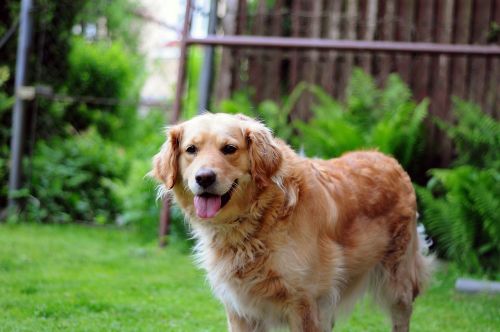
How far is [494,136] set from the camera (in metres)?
7.32

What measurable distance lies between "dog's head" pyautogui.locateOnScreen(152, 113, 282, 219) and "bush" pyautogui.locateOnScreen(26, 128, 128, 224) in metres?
6.02

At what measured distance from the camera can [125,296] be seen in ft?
19.7

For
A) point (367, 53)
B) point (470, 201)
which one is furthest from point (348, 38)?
point (470, 201)

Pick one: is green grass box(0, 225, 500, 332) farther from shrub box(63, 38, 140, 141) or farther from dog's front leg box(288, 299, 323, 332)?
shrub box(63, 38, 140, 141)

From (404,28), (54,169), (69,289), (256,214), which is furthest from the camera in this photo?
(54,169)

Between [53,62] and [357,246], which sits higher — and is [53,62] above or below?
above

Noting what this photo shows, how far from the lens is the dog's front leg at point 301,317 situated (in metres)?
3.96

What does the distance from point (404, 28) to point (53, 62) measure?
5.18 metres

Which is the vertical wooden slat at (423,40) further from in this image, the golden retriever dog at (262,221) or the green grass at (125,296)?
the golden retriever dog at (262,221)

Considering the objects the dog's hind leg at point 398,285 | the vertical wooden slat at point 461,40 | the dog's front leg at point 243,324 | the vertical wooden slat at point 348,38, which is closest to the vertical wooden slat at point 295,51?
the vertical wooden slat at point 348,38

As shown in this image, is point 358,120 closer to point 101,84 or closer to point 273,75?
point 273,75

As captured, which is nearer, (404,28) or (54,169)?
(404,28)

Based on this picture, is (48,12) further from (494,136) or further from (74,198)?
(494,136)

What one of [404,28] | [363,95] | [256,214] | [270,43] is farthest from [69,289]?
[404,28]
